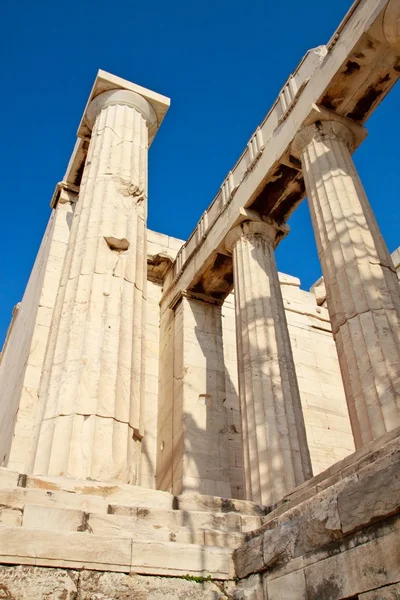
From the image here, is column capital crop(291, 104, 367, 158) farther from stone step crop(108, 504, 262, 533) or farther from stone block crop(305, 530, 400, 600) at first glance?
stone block crop(305, 530, 400, 600)

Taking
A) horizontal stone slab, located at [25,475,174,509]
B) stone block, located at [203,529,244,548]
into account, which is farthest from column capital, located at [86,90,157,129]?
stone block, located at [203,529,244,548]

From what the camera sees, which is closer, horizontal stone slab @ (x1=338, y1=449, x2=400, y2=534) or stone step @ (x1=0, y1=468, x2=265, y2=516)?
horizontal stone slab @ (x1=338, y1=449, x2=400, y2=534)

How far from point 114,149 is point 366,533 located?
11.5 m

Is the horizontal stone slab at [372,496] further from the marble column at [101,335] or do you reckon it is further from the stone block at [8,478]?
the marble column at [101,335]

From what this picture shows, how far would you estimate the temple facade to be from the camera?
470 cm

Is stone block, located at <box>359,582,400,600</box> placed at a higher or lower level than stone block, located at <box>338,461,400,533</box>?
lower

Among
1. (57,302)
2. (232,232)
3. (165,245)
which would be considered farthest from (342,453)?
(57,302)

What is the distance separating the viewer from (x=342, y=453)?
16.2m

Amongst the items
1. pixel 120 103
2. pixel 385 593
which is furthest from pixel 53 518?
pixel 120 103

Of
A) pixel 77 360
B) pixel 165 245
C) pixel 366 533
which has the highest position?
pixel 165 245

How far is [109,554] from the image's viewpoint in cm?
491

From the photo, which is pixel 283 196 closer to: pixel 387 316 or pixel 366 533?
pixel 387 316

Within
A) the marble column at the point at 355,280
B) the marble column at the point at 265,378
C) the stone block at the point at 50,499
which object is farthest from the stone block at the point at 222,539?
the marble column at the point at 265,378

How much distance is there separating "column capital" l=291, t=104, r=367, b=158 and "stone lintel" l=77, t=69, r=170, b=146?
5342 millimetres
